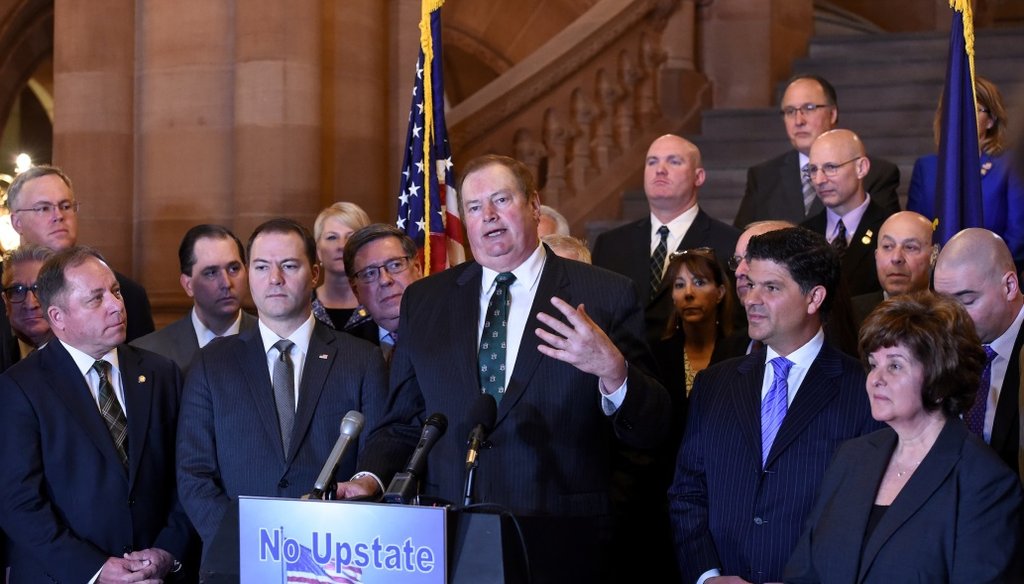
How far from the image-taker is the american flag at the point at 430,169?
6797 mm

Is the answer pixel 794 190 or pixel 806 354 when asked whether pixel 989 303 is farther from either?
pixel 794 190

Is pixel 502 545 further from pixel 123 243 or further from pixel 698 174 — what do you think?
pixel 123 243

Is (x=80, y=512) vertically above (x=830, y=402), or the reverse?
(x=830, y=402)

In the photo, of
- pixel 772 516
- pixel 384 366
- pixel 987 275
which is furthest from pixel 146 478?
pixel 987 275

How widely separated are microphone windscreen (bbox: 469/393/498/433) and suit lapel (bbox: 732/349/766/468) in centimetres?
97

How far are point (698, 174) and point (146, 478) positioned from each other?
2.78m

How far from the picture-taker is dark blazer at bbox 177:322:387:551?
15.0 feet

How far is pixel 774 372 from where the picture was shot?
429 centimetres

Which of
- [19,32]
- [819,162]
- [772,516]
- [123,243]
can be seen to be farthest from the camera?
[19,32]

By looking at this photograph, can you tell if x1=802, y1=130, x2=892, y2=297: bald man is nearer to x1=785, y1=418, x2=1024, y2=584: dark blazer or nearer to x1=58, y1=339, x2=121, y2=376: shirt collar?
x1=785, y1=418, x2=1024, y2=584: dark blazer

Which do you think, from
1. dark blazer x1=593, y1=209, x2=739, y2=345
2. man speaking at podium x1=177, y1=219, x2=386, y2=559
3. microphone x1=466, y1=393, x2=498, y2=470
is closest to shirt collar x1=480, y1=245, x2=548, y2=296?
microphone x1=466, y1=393, x2=498, y2=470

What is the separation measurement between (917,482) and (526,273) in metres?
1.18

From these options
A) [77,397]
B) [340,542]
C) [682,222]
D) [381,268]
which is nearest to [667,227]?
[682,222]

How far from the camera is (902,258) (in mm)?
5398
